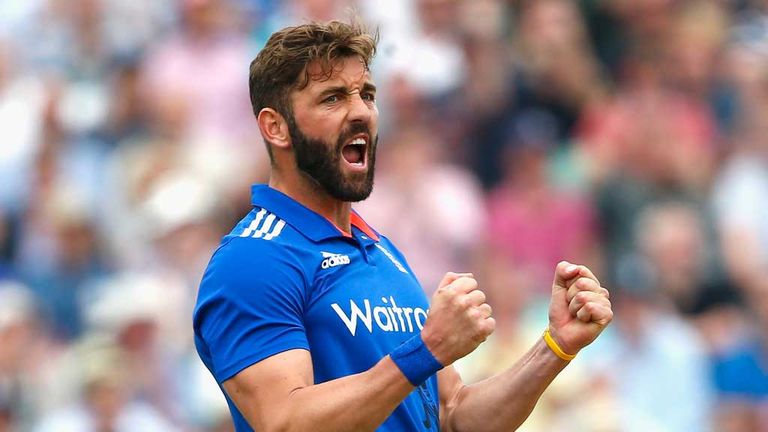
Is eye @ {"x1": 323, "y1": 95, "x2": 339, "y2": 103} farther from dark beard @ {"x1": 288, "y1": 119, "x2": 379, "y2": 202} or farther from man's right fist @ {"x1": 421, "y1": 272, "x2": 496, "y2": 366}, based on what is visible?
man's right fist @ {"x1": 421, "y1": 272, "x2": 496, "y2": 366}

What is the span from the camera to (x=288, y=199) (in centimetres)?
439

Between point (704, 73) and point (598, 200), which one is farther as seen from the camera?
point (704, 73)

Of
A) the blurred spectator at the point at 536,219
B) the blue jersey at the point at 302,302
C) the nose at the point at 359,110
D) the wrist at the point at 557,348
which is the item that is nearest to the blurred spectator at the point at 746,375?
the blurred spectator at the point at 536,219

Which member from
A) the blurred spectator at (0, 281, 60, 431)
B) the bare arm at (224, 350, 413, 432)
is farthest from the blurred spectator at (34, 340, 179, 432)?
the bare arm at (224, 350, 413, 432)

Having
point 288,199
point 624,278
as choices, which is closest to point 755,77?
point 624,278

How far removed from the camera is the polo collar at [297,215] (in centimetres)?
430

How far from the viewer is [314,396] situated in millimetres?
3867

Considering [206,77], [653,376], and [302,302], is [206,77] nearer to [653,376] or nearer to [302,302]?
[653,376]

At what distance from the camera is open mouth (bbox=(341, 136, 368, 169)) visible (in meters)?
4.30

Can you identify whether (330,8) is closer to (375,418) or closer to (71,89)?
(71,89)

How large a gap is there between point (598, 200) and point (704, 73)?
1.53m

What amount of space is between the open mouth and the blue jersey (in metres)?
0.20

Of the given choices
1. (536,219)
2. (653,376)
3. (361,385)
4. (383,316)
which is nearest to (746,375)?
(653,376)

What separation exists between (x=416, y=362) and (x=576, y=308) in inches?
27.6
